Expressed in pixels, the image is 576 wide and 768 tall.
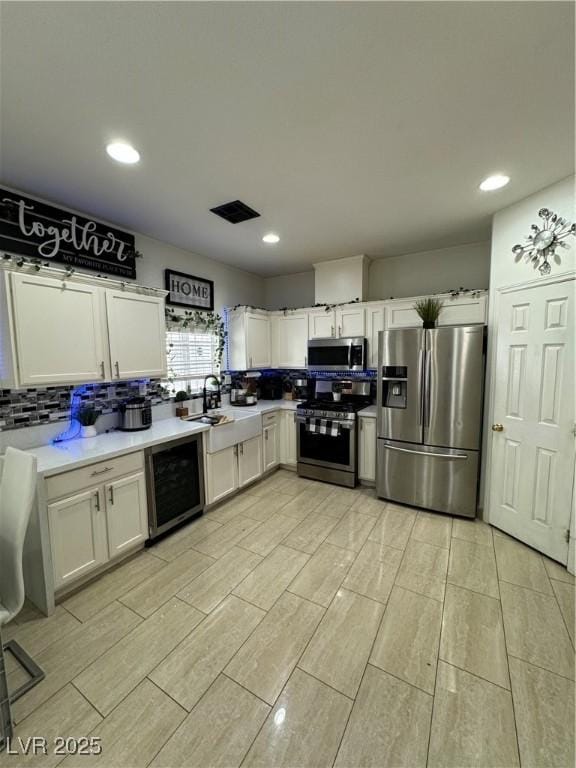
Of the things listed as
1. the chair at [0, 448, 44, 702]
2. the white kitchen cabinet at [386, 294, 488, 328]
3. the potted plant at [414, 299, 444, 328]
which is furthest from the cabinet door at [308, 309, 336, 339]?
the chair at [0, 448, 44, 702]

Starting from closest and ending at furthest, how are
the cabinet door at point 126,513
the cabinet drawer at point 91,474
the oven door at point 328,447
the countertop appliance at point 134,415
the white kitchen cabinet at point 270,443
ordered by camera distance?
the cabinet drawer at point 91,474
the cabinet door at point 126,513
the countertop appliance at point 134,415
the oven door at point 328,447
the white kitchen cabinet at point 270,443

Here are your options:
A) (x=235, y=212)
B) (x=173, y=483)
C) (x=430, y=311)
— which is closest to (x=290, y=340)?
(x=430, y=311)

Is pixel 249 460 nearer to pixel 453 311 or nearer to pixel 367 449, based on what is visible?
pixel 367 449

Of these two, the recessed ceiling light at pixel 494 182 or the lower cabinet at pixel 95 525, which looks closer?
the lower cabinet at pixel 95 525

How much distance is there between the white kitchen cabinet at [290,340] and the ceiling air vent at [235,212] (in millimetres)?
1656

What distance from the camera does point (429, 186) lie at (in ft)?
7.25

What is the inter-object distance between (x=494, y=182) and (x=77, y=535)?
3.69 metres

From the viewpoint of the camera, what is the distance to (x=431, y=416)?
294 cm

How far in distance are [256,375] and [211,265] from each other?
1.57 meters

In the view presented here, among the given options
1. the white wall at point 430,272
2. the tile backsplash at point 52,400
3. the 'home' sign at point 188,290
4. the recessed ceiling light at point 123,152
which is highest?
the recessed ceiling light at point 123,152

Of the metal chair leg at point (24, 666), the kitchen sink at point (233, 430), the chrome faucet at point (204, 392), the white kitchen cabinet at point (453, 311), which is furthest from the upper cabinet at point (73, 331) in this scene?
the white kitchen cabinet at point (453, 311)

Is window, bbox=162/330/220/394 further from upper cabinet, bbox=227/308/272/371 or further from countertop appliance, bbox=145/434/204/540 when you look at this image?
countertop appliance, bbox=145/434/204/540

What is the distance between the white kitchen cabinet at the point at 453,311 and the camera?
297 cm

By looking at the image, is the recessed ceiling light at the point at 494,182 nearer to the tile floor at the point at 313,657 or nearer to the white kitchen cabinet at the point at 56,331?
the tile floor at the point at 313,657
